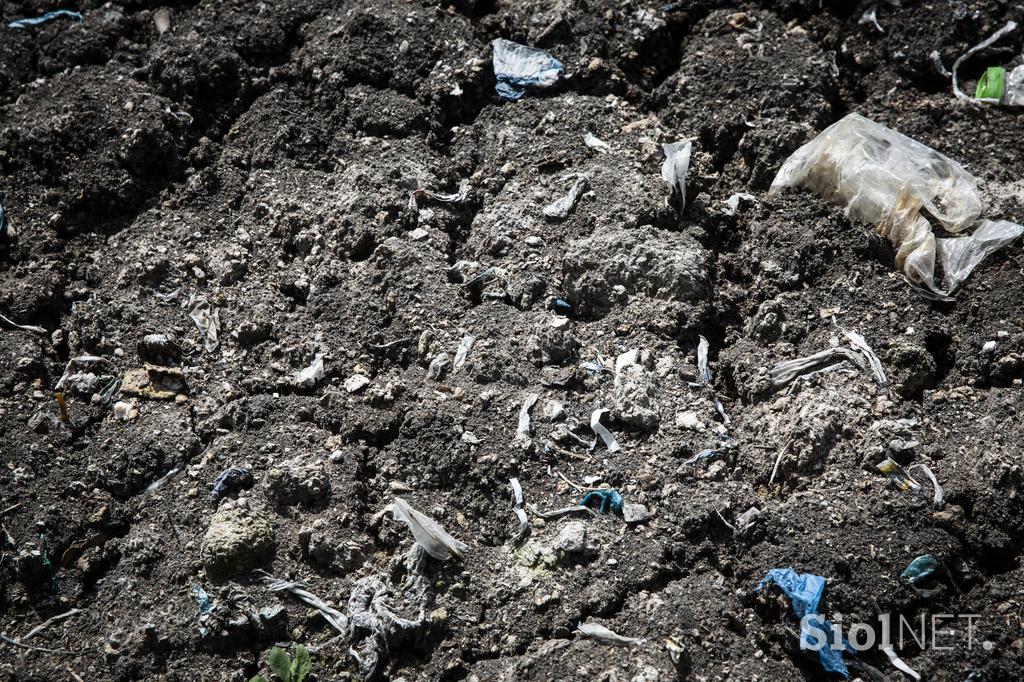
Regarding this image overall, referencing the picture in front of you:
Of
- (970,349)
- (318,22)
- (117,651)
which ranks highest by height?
(318,22)

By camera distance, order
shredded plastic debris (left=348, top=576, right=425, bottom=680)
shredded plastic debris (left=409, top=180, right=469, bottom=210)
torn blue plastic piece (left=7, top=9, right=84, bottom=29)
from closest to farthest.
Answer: shredded plastic debris (left=348, top=576, right=425, bottom=680), shredded plastic debris (left=409, top=180, right=469, bottom=210), torn blue plastic piece (left=7, top=9, right=84, bottom=29)

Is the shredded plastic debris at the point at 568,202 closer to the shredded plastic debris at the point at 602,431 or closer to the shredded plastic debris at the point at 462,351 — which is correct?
the shredded plastic debris at the point at 462,351

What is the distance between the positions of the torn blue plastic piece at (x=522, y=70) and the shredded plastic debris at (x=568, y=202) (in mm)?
416

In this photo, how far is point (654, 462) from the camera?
2016 mm

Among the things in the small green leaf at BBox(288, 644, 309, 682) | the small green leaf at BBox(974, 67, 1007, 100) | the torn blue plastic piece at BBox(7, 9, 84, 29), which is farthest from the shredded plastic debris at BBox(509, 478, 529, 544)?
A: the torn blue plastic piece at BBox(7, 9, 84, 29)

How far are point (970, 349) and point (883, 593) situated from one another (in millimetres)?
694

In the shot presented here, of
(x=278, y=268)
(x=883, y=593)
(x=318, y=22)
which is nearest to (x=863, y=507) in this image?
(x=883, y=593)

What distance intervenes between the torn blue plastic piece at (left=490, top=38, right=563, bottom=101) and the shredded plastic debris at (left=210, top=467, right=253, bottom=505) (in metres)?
1.40

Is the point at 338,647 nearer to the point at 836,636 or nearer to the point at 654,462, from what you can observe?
the point at 654,462

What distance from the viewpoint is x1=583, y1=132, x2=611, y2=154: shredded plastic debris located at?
250 cm

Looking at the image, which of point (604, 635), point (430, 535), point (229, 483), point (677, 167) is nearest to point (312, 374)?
point (229, 483)

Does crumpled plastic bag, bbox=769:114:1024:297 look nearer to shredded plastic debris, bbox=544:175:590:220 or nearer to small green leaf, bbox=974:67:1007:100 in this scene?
small green leaf, bbox=974:67:1007:100

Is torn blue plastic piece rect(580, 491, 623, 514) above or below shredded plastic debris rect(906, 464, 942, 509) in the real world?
above

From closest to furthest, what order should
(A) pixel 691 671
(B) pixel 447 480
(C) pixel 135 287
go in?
(A) pixel 691 671 < (B) pixel 447 480 < (C) pixel 135 287
